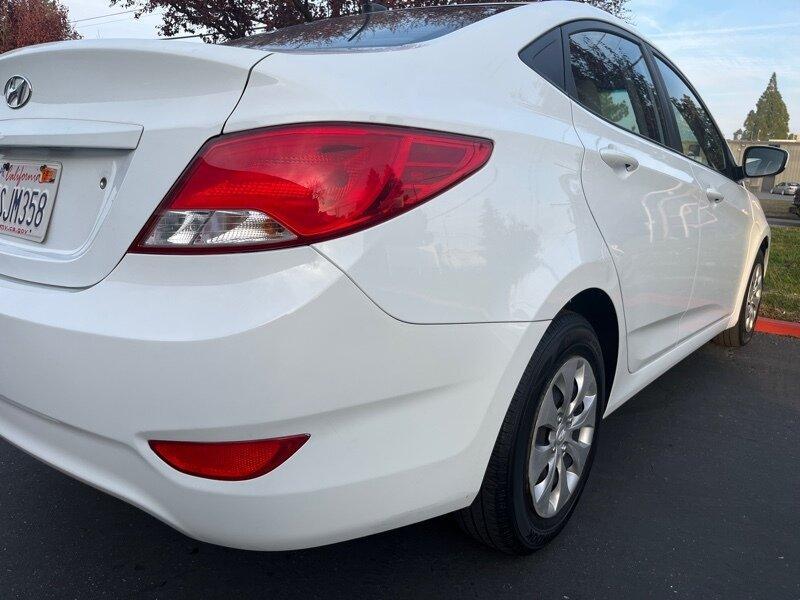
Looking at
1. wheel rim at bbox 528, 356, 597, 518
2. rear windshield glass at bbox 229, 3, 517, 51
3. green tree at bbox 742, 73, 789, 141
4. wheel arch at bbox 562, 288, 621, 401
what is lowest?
green tree at bbox 742, 73, 789, 141

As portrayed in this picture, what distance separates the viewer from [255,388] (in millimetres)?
1349

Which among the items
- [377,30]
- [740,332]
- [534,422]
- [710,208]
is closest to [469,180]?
[534,422]

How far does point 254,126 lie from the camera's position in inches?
55.7

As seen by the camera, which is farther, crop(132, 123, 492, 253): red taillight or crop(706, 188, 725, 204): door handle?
crop(706, 188, 725, 204): door handle

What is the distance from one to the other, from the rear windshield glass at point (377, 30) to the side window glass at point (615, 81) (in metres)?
0.31

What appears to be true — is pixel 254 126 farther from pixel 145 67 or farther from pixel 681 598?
pixel 681 598

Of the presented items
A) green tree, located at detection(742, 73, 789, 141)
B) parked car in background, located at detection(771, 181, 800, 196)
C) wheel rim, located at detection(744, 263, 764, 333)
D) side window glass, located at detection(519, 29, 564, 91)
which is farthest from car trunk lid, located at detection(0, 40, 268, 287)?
green tree, located at detection(742, 73, 789, 141)

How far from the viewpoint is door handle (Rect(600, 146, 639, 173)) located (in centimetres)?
213

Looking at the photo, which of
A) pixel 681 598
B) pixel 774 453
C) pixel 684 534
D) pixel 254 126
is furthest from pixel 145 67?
pixel 774 453

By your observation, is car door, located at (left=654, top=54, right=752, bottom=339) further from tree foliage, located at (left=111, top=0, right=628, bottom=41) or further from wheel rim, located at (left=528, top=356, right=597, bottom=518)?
tree foliage, located at (left=111, top=0, right=628, bottom=41)

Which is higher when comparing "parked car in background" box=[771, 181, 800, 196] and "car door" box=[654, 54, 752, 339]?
"car door" box=[654, 54, 752, 339]

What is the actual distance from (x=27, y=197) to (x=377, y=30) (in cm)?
113

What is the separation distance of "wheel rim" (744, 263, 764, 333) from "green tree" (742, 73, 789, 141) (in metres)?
107

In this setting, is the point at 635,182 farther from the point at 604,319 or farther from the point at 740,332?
the point at 740,332
